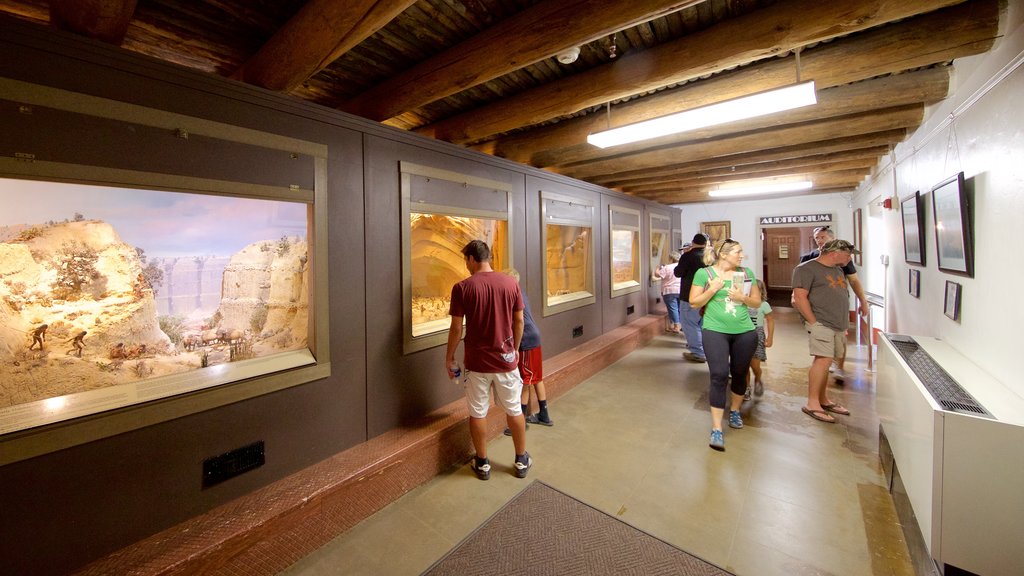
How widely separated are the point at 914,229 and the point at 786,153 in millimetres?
1750

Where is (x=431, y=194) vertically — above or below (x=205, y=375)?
above

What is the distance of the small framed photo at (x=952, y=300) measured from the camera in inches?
96.1

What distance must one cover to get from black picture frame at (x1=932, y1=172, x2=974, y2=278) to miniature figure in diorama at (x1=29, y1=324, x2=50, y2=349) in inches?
188

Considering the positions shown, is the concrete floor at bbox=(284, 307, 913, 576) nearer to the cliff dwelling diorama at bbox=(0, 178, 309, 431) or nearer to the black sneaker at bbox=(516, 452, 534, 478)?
the black sneaker at bbox=(516, 452, 534, 478)

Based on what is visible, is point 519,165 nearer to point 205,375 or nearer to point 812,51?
point 812,51

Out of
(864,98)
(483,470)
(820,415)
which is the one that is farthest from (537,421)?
(864,98)

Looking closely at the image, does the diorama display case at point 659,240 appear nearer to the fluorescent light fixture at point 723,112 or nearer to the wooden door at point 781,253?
the wooden door at point 781,253

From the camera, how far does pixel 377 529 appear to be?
7.37ft

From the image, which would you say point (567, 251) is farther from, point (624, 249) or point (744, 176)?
point (744, 176)

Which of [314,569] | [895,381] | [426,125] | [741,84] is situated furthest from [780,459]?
[426,125]

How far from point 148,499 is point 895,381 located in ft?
14.2

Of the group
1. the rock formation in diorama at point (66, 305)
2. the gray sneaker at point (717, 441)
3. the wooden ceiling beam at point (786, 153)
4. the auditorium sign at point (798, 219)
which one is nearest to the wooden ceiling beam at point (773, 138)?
the wooden ceiling beam at point (786, 153)

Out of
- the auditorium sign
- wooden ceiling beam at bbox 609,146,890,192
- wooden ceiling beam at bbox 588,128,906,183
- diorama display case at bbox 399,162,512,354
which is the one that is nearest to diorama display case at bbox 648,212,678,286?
wooden ceiling beam at bbox 609,146,890,192

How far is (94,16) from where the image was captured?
64.6 inches
